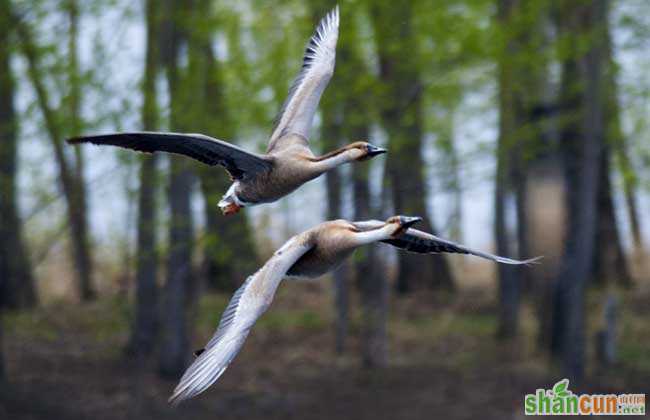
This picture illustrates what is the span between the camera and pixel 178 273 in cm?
1827

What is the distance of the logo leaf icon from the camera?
1797 centimetres

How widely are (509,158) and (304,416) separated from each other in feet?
21.5

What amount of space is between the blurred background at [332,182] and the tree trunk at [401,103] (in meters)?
0.06

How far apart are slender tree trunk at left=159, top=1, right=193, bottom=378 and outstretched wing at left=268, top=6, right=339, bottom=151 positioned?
817 centimetres

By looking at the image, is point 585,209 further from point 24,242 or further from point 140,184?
point 24,242

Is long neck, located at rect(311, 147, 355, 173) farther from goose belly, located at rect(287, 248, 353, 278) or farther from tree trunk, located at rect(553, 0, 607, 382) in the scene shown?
tree trunk, located at rect(553, 0, 607, 382)

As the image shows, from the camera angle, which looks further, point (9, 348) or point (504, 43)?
point (9, 348)

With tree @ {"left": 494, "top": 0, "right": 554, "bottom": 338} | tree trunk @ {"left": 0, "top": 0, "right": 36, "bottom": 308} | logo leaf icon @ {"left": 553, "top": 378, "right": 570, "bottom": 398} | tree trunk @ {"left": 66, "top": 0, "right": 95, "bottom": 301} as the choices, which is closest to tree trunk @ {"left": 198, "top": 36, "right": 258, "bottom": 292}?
tree trunk @ {"left": 66, "top": 0, "right": 95, "bottom": 301}

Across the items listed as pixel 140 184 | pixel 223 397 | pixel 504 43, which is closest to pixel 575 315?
pixel 504 43

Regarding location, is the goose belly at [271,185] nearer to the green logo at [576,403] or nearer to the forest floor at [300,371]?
the forest floor at [300,371]

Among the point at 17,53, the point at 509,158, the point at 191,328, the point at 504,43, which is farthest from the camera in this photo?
the point at 509,158

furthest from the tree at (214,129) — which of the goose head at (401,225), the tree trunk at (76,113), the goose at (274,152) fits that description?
the goose head at (401,225)

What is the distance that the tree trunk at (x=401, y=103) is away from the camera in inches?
707

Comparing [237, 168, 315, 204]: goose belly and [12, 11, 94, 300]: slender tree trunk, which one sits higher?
[12, 11, 94, 300]: slender tree trunk
